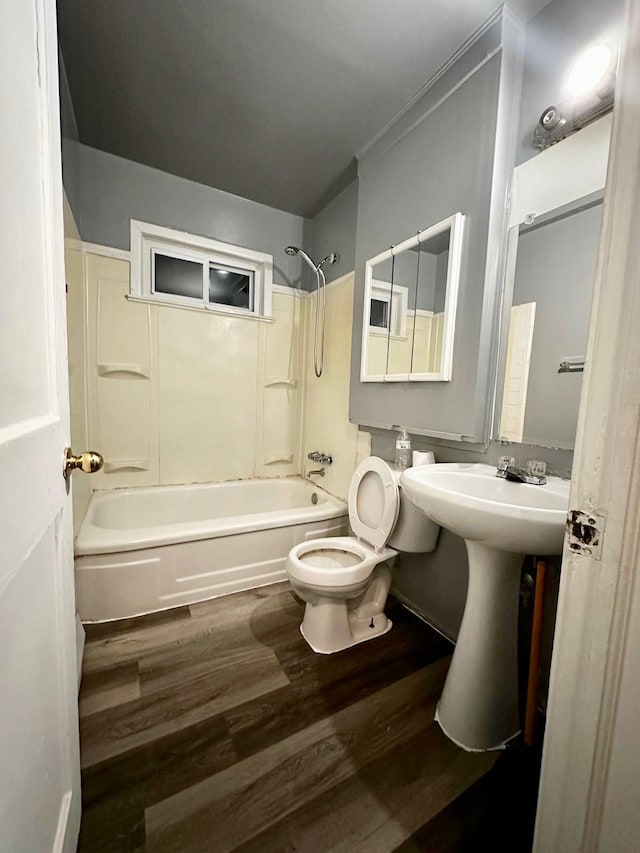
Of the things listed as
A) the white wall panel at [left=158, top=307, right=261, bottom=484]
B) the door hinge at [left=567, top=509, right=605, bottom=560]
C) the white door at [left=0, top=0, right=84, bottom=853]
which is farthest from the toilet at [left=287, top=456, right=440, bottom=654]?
the white wall panel at [left=158, top=307, right=261, bottom=484]

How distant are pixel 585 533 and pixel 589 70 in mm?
1481

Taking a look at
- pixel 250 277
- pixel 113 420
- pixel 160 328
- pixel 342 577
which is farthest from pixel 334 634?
pixel 250 277

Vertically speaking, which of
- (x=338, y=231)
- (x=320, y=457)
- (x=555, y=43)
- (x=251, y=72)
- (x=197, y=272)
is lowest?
(x=320, y=457)

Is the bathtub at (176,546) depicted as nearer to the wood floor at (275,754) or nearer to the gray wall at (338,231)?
the wood floor at (275,754)

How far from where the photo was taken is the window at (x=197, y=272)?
2.22 m

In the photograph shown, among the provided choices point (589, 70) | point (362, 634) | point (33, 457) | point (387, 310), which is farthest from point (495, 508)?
point (589, 70)

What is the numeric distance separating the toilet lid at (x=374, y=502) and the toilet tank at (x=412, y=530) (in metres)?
0.04

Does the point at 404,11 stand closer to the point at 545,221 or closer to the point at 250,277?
the point at 545,221

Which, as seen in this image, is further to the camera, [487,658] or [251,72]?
[251,72]

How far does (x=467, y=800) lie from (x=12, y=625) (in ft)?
4.18

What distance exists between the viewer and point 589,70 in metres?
1.05

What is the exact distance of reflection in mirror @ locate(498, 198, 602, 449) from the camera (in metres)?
1.12

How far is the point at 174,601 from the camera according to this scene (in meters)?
1.75

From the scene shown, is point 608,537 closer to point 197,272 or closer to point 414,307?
point 414,307
